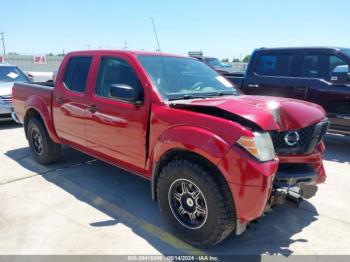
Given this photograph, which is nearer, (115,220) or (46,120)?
(115,220)

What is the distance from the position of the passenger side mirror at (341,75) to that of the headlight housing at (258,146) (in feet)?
13.0

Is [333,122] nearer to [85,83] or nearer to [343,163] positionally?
[343,163]

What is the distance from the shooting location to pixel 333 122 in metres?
6.13

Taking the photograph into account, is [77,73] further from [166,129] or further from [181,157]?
[181,157]

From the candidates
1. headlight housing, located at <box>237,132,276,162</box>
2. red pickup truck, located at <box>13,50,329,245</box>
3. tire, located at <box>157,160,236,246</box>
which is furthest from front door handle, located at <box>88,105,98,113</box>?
headlight housing, located at <box>237,132,276,162</box>

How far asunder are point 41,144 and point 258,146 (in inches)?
155

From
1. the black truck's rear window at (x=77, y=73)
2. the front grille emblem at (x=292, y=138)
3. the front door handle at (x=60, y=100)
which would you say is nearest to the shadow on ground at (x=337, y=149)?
the front grille emblem at (x=292, y=138)

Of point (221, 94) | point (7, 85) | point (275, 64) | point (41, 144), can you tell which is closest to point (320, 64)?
point (275, 64)

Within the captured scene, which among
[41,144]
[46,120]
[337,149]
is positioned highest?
[46,120]

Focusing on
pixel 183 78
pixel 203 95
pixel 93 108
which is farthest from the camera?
pixel 93 108

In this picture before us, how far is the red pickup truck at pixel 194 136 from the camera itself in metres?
2.64

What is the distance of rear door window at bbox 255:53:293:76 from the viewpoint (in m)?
6.64

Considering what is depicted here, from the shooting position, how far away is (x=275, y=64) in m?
6.84

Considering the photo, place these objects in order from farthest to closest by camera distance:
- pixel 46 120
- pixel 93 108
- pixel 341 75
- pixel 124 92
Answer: pixel 341 75, pixel 46 120, pixel 93 108, pixel 124 92
